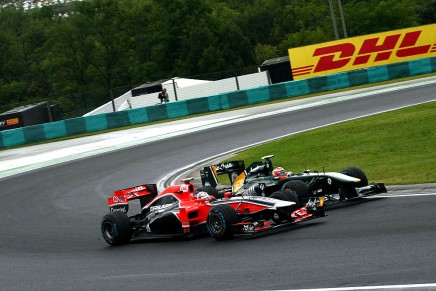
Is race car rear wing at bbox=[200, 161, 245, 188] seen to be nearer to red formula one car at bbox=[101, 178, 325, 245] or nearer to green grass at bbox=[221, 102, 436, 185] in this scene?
red formula one car at bbox=[101, 178, 325, 245]

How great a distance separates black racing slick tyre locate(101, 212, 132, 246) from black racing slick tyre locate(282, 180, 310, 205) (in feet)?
8.65

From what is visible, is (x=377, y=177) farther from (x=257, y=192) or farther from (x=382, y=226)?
(x=382, y=226)

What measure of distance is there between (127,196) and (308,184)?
10.4ft

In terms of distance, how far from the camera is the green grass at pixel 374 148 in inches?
594

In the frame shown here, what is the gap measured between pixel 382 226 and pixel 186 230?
10.5 ft

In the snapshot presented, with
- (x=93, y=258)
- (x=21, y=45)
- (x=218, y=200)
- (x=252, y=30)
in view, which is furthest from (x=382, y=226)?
(x=21, y=45)

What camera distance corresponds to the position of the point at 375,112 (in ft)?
87.0

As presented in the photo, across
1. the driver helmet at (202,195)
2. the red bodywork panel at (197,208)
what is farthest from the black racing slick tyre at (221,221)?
the driver helmet at (202,195)

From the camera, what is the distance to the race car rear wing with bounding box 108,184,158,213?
13562mm

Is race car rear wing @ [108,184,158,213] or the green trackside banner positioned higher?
the green trackside banner

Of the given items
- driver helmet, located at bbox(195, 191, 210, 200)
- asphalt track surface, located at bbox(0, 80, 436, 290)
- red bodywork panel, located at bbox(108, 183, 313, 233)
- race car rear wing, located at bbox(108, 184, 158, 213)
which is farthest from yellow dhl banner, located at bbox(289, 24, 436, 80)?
driver helmet, located at bbox(195, 191, 210, 200)

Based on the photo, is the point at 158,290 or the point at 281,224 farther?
the point at 281,224

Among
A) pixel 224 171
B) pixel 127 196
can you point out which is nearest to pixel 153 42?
pixel 224 171

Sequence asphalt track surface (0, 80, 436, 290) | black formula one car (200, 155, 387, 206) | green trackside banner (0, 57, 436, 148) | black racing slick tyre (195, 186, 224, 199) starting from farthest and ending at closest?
green trackside banner (0, 57, 436, 148)
black racing slick tyre (195, 186, 224, 199)
black formula one car (200, 155, 387, 206)
asphalt track surface (0, 80, 436, 290)
